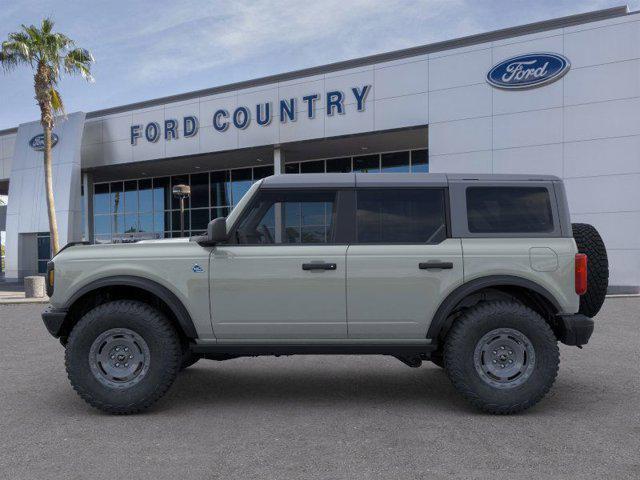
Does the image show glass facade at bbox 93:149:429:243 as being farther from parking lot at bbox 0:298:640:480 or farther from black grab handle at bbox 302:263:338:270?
black grab handle at bbox 302:263:338:270

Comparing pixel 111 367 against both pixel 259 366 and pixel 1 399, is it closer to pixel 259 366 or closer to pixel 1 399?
pixel 1 399

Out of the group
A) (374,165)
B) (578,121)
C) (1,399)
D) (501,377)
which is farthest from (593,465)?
(374,165)

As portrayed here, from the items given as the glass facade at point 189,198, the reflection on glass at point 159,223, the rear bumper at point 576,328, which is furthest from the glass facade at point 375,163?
the rear bumper at point 576,328

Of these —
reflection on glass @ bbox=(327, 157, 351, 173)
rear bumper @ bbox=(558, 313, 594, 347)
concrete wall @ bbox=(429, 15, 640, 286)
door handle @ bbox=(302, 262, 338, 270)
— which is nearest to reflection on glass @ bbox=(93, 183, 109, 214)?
reflection on glass @ bbox=(327, 157, 351, 173)

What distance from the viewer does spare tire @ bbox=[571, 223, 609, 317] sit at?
4.84 metres

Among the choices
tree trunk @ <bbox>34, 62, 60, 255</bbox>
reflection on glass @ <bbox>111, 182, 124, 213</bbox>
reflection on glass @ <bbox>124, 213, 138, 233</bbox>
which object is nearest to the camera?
tree trunk @ <bbox>34, 62, 60, 255</bbox>

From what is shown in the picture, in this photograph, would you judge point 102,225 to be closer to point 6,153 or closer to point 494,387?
point 6,153

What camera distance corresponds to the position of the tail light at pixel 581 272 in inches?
177

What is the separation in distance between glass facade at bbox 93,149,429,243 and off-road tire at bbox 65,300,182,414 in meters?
19.0

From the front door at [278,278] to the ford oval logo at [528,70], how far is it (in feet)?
48.9

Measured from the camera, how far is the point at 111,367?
463 centimetres

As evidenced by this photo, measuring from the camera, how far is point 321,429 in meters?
4.18

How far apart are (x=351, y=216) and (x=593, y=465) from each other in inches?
98.7

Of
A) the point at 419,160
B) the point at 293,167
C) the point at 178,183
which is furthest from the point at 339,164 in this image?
the point at 178,183
